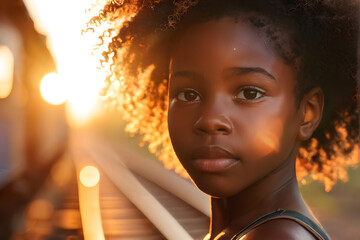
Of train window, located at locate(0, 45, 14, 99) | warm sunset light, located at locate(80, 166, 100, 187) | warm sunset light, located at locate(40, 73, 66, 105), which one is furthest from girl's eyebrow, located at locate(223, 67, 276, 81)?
warm sunset light, located at locate(40, 73, 66, 105)

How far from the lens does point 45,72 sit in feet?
35.8

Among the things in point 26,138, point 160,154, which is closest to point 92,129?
point 26,138

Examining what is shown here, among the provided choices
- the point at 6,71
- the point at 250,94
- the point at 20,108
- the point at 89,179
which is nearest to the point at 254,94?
the point at 250,94

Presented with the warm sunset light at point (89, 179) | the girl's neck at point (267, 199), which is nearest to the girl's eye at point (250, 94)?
the girl's neck at point (267, 199)

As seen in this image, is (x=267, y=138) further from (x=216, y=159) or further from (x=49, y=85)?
(x=49, y=85)

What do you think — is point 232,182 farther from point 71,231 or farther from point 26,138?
point 26,138

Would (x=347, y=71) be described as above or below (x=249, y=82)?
above

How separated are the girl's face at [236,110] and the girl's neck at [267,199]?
0.05 metres

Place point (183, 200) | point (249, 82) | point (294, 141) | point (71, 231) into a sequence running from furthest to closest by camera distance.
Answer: point (183, 200) → point (71, 231) → point (294, 141) → point (249, 82)

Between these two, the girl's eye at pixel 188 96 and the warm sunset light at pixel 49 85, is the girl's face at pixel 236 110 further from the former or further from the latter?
the warm sunset light at pixel 49 85

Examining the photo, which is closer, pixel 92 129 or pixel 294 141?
pixel 294 141

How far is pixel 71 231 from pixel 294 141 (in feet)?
17.9

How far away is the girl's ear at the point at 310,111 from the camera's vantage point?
5.38 feet

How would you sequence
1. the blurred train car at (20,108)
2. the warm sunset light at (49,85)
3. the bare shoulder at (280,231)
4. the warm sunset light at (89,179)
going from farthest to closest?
the warm sunset light at (49,85) → the warm sunset light at (89,179) → the blurred train car at (20,108) → the bare shoulder at (280,231)
